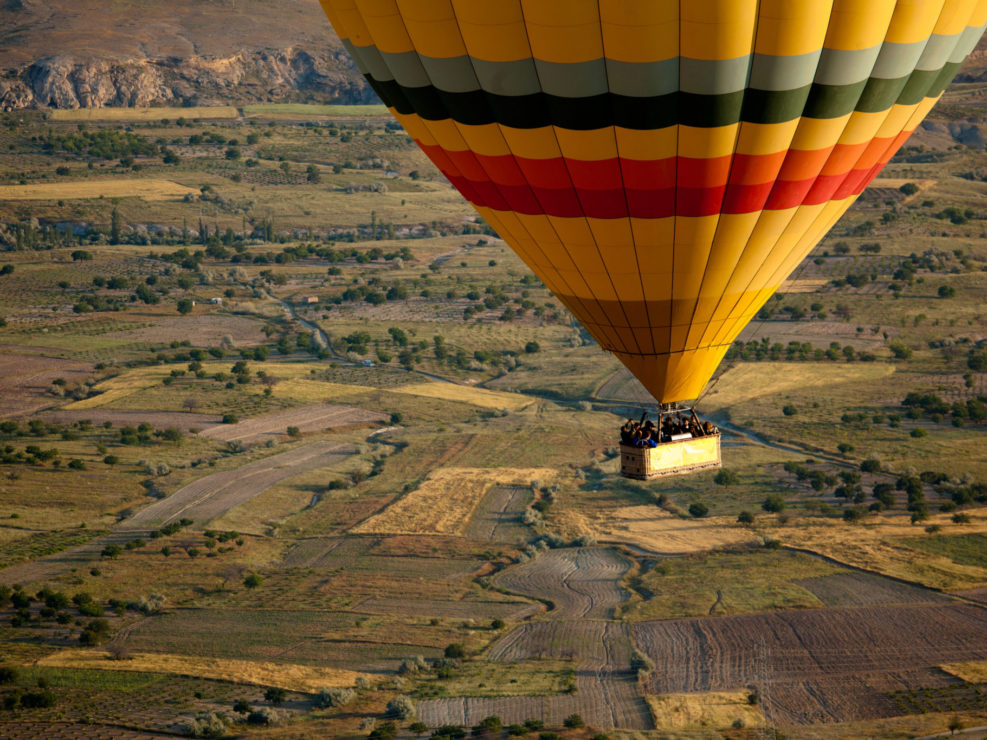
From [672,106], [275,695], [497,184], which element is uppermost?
[672,106]

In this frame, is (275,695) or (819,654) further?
(819,654)

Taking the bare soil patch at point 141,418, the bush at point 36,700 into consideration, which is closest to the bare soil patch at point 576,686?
the bush at point 36,700

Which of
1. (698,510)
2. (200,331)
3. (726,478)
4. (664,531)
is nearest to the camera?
(664,531)

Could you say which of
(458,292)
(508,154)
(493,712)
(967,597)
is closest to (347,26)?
(508,154)

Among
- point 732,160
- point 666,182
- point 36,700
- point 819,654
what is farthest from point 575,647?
point 732,160

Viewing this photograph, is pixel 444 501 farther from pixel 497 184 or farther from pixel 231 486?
pixel 497 184

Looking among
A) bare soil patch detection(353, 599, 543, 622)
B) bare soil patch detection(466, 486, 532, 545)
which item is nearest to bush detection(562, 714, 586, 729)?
bare soil patch detection(353, 599, 543, 622)

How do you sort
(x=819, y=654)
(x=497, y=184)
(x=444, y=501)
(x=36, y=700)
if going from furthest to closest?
(x=444, y=501) < (x=819, y=654) < (x=36, y=700) < (x=497, y=184)

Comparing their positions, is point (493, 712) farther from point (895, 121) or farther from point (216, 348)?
point (216, 348)
